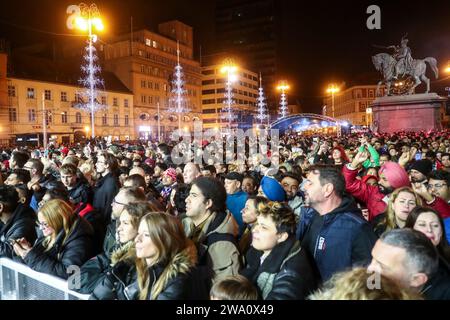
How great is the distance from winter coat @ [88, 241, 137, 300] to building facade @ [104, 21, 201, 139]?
217 feet

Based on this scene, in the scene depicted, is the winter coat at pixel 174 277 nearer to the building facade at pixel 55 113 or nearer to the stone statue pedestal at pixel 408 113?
the stone statue pedestal at pixel 408 113

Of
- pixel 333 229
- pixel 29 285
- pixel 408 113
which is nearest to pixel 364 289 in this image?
pixel 333 229

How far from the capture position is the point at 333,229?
350cm

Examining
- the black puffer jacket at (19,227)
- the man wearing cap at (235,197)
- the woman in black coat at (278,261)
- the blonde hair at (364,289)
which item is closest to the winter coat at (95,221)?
the black puffer jacket at (19,227)

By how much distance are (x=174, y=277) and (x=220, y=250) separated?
0.68 meters

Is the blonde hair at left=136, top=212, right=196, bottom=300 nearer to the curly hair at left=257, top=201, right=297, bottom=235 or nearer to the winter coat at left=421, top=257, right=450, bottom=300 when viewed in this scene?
the curly hair at left=257, top=201, right=297, bottom=235

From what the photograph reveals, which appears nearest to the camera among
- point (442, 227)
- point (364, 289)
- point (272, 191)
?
point (364, 289)

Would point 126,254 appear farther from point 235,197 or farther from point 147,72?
point 147,72

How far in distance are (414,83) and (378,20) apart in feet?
107

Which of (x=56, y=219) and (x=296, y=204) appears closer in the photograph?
(x=56, y=219)

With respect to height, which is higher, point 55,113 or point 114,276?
point 55,113

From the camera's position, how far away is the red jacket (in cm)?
552
